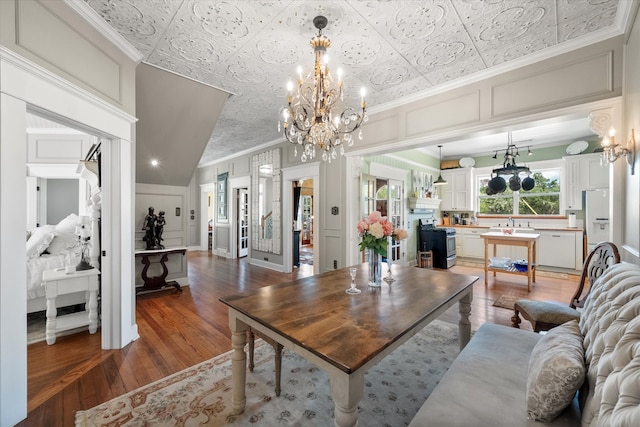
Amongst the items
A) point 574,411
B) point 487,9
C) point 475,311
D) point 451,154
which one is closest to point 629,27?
point 487,9

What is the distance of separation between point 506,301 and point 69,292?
531 cm

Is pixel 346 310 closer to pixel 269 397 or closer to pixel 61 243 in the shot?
pixel 269 397

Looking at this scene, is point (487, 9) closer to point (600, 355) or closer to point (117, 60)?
point (600, 355)

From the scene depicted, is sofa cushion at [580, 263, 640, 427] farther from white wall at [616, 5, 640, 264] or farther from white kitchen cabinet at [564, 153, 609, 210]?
white kitchen cabinet at [564, 153, 609, 210]

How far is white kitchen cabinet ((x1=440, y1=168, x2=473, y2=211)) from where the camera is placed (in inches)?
277

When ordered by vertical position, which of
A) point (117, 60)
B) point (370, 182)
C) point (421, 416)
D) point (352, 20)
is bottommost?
point (421, 416)

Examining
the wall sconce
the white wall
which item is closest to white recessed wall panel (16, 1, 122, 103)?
the white wall

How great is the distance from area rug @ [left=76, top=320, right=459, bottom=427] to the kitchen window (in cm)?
589

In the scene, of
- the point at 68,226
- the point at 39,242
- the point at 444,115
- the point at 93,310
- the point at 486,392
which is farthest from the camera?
the point at 68,226

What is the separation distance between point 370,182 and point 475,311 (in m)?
2.74

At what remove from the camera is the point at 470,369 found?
4.33 feet

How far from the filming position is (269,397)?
1.79 metres

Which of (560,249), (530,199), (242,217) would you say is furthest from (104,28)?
(530,199)

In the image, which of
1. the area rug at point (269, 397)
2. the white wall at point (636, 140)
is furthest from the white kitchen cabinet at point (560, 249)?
the area rug at point (269, 397)
